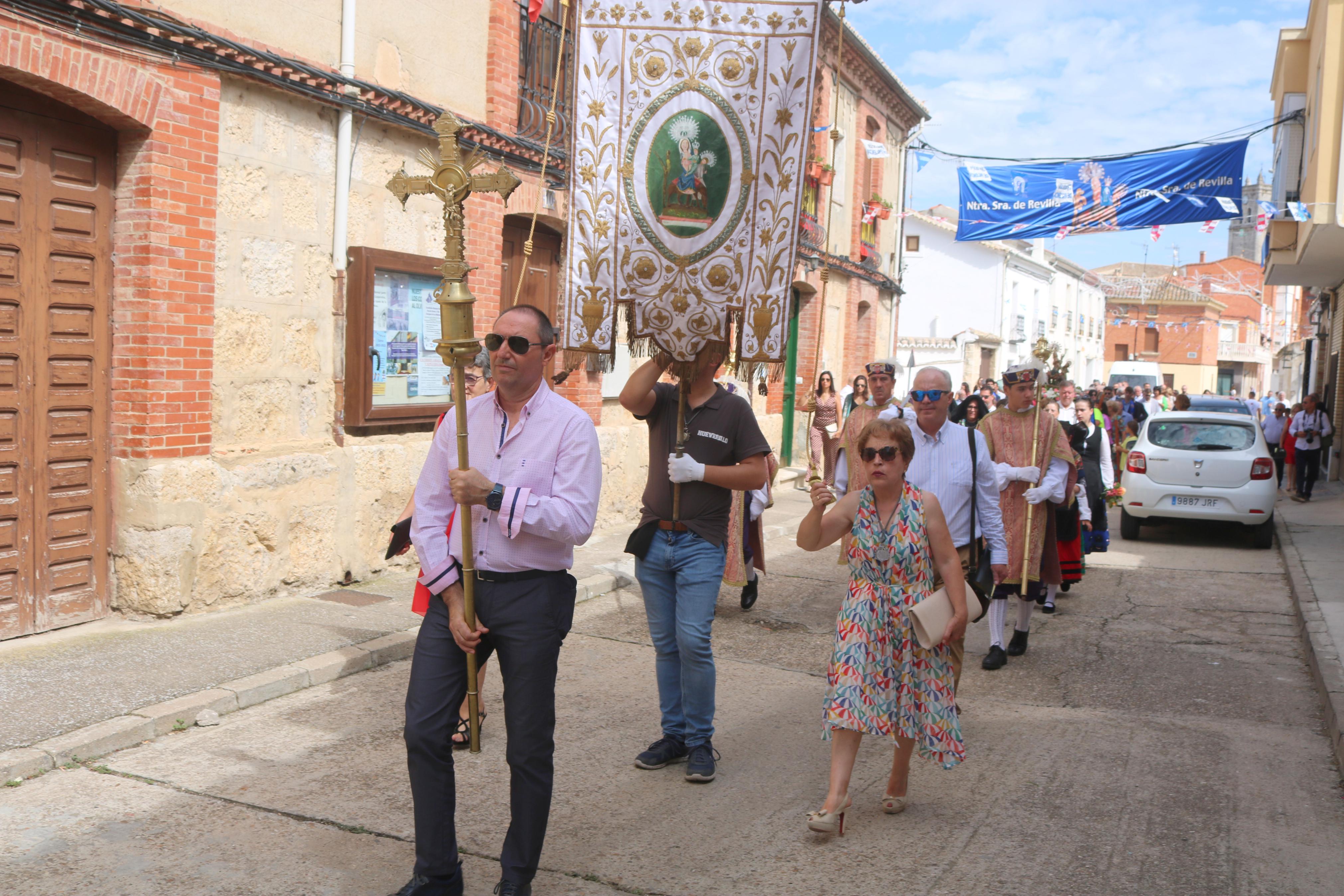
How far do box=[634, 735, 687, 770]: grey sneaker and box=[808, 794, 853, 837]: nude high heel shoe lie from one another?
94 centimetres

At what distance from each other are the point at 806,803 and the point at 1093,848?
1.12 m

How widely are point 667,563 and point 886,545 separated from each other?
1027 mm

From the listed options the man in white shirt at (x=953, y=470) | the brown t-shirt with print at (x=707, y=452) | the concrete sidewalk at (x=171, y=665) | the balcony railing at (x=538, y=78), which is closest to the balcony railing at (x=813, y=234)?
the balcony railing at (x=538, y=78)

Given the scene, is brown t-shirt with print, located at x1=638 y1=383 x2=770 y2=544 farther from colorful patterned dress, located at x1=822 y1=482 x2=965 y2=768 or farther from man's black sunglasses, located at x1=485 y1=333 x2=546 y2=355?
man's black sunglasses, located at x1=485 y1=333 x2=546 y2=355

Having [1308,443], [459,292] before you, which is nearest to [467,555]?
[459,292]

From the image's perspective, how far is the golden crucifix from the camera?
141 inches

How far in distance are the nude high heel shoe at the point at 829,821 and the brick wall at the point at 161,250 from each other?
4.89m

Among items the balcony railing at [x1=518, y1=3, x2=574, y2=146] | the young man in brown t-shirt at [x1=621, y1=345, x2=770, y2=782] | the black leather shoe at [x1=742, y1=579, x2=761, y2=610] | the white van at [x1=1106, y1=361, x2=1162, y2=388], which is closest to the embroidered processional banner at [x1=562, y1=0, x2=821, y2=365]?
the young man in brown t-shirt at [x1=621, y1=345, x2=770, y2=782]

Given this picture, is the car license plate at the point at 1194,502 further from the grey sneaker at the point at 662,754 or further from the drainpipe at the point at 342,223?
the grey sneaker at the point at 662,754

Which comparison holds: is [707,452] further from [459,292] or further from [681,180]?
[459,292]

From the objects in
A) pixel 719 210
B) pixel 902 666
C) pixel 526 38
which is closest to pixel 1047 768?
pixel 902 666

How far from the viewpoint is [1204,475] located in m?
13.5

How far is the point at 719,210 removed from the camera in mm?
5227

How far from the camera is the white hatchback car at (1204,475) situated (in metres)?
13.3
